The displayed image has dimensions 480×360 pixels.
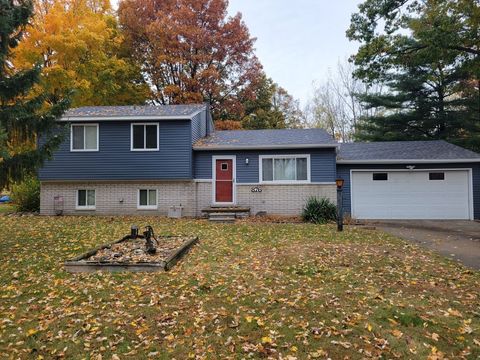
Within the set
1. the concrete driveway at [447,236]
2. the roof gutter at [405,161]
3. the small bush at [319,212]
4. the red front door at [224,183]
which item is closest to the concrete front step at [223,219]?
the red front door at [224,183]

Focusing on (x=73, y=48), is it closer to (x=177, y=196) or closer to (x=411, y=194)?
(x=177, y=196)

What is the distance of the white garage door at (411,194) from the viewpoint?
14.8 m

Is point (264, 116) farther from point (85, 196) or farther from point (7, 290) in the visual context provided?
point (7, 290)

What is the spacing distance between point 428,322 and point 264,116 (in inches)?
1054

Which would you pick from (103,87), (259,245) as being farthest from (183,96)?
(259,245)

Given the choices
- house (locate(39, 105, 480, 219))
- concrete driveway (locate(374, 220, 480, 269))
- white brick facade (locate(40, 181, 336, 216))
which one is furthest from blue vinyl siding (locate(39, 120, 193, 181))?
A: concrete driveway (locate(374, 220, 480, 269))

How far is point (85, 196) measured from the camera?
1550 centimetres

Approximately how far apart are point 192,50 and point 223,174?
49.8ft

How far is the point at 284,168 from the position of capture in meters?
15.0

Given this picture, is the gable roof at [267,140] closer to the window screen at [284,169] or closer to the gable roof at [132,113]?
the window screen at [284,169]

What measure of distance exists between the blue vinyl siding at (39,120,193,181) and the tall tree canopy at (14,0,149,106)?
12.1 feet

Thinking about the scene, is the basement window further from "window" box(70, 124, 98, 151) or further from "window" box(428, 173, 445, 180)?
"window" box(70, 124, 98, 151)

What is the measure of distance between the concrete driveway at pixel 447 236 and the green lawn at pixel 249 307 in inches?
29.6

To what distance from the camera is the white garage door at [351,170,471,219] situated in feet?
48.6
